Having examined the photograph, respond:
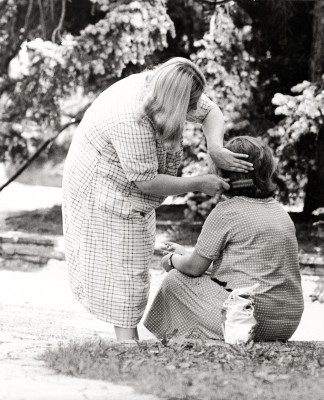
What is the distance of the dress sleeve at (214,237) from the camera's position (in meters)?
4.79

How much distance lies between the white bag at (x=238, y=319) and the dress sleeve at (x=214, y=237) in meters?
0.31

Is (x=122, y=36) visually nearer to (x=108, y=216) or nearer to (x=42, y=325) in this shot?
(x=42, y=325)

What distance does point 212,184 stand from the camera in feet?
15.6

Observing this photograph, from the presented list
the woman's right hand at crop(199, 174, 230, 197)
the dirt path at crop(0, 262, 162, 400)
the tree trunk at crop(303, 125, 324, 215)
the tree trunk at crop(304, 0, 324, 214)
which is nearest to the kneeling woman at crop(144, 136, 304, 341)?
the woman's right hand at crop(199, 174, 230, 197)

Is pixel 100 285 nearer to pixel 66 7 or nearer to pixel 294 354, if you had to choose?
pixel 294 354

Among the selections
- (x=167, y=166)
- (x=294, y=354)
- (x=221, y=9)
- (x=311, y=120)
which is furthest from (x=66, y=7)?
(x=294, y=354)

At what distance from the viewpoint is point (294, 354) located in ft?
14.6

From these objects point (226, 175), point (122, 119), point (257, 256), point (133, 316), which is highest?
point (122, 119)

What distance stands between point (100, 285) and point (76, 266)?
0.18 m

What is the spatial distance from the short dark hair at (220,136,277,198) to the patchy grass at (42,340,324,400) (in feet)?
2.63

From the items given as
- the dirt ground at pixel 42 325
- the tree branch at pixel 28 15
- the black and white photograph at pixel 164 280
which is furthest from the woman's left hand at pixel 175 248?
the tree branch at pixel 28 15

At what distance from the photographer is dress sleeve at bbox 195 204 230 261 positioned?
479cm

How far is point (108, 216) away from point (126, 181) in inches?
8.2

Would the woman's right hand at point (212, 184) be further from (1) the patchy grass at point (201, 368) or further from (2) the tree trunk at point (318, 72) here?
(2) the tree trunk at point (318, 72)
